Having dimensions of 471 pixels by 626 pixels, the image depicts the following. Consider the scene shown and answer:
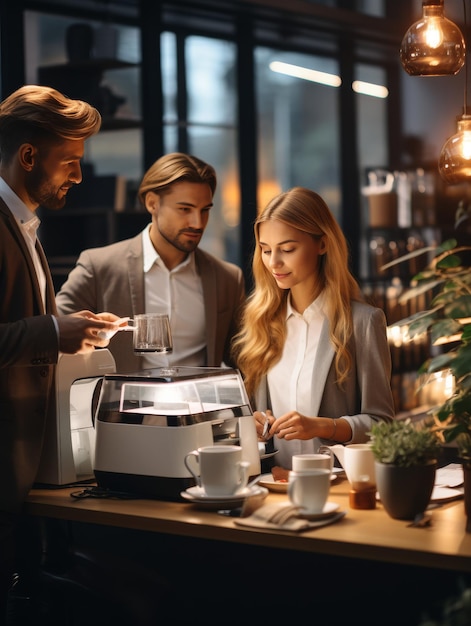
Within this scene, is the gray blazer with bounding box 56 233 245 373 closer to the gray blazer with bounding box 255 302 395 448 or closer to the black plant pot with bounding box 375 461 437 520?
the gray blazer with bounding box 255 302 395 448

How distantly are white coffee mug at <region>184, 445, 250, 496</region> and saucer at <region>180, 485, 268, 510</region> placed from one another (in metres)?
0.02

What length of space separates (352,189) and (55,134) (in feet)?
22.5

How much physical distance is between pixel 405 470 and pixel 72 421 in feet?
3.30

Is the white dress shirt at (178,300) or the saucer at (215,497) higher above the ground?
the white dress shirt at (178,300)

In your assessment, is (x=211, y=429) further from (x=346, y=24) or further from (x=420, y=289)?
(x=346, y=24)

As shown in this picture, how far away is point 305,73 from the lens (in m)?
9.00

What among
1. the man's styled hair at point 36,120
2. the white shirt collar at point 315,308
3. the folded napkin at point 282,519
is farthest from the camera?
the white shirt collar at point 315,308

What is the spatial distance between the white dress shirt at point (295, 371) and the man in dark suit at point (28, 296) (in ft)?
2.32

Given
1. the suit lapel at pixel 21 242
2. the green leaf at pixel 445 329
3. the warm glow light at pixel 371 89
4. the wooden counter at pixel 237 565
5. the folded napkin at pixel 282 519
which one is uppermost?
the warm glow light at pixel 371 89

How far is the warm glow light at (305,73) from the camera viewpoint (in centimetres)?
868

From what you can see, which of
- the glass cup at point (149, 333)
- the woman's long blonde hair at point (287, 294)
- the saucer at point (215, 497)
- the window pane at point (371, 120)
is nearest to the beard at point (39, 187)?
the glass cup at point (149, 333)

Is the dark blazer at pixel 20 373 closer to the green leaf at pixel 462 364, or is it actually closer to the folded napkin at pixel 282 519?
the folded napkin at pixel 282 519

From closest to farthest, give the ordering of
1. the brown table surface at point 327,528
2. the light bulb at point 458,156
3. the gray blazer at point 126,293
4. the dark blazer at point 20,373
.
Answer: the brown table surface at point 327,528, the dark blazer at point 20,373, the light bulb at point 458,156, the gray blazer at point 126,293

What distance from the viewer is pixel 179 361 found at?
371 cm
